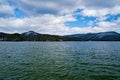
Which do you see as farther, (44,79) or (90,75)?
(90,75)

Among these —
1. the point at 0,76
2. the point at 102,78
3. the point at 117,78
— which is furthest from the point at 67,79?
the point at 0,76

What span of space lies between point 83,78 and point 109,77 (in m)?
4.38

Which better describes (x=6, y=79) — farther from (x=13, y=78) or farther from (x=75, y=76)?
(x=75, y=76)

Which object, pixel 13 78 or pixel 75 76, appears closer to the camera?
pixel 13 78

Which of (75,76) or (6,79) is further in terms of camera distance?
(75,76)

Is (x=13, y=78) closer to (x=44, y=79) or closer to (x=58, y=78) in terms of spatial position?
(x=44, y=79)

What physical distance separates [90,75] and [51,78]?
22.2 ft

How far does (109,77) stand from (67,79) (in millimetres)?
6982

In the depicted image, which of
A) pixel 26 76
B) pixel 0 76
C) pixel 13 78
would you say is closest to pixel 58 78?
pixel 26 76

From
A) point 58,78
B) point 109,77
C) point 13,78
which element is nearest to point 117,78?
point 109,77

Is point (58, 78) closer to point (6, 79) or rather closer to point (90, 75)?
point (90, 75)

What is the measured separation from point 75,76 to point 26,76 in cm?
789

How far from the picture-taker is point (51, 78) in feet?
80.4

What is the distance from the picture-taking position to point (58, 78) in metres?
24.6
